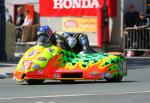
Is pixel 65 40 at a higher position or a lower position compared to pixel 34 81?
higher

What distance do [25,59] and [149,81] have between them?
319 centimetres

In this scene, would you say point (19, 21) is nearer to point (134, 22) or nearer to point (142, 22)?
point (134, 22)

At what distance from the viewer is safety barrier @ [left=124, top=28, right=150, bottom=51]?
2831 cm

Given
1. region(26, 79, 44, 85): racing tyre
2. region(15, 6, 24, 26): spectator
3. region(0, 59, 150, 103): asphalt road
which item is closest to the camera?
region(0, 59, 150, 103): asphalt road

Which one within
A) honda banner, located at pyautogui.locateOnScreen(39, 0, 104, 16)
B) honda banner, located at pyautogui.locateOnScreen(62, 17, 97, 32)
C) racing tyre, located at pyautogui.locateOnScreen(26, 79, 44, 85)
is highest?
honda banner, located at pyautogui.locateOnScreen(39, 0, 104, 16)

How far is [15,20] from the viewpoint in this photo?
3209 cm

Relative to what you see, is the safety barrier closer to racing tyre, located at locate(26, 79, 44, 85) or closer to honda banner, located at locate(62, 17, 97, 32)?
honda banner, located at locate(62, 17, 97, 32)

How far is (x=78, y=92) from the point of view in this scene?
13.9 metres

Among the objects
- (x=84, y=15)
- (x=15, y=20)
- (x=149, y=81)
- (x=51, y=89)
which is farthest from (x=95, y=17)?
(x=51, y=89)

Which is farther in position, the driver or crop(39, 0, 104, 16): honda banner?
crop(39, 0, 104, 16): honda banner

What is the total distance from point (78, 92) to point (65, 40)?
107 inches

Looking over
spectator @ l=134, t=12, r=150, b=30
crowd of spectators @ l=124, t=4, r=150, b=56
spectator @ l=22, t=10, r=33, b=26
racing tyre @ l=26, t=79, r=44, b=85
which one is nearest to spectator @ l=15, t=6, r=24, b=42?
spectator @ l=22, t=10, r=33, b=26

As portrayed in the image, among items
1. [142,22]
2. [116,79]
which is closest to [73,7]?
[142,22]

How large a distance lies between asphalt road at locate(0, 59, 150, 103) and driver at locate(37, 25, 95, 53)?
0.85 m
